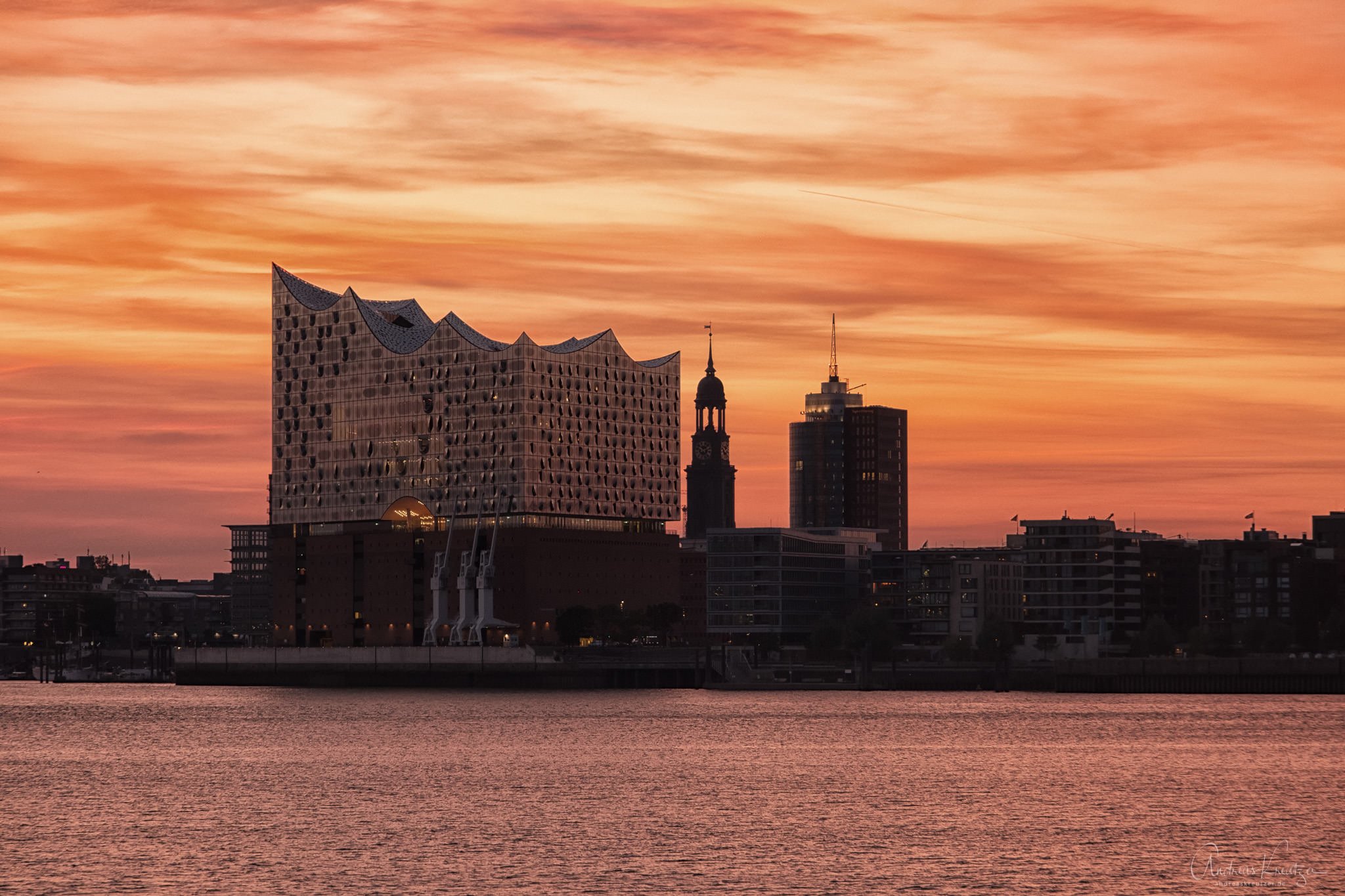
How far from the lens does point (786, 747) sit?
123 meters

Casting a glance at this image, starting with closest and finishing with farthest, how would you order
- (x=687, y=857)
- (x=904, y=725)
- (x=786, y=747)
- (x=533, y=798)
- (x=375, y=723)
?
1. (x=687, y=857)
2. (x=533, y=798)
3. (x=786, y=747)
4. (x=904, y=725)
5. (x=375, y=723)

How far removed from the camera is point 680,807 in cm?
8756

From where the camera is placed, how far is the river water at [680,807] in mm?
67000

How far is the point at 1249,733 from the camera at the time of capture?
138000 mm

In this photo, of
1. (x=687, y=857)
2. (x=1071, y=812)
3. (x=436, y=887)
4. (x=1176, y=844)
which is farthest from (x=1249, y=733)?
(x=436, y=887)

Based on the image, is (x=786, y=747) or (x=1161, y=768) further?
(x=786, y=747)

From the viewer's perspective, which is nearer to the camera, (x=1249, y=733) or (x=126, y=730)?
(x=1249, y=733)

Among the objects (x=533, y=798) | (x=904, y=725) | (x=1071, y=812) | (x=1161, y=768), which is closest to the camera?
(x=1071, y=812)

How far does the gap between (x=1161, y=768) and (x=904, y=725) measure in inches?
1591

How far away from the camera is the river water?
2638 inches

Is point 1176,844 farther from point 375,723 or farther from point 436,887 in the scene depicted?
point 375,723

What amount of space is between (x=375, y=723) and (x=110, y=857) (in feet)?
278

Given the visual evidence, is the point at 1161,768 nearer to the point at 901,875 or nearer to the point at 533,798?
the point at 533,798

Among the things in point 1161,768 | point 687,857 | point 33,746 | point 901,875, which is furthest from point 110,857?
point 33,746
